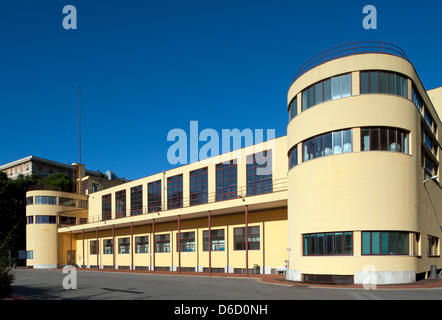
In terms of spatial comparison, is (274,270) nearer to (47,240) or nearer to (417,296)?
(417,296)

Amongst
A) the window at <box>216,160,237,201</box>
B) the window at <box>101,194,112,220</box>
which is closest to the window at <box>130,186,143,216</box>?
the window at <box>101,194,112,220</box>

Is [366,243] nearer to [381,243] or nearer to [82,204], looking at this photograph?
[381,243]

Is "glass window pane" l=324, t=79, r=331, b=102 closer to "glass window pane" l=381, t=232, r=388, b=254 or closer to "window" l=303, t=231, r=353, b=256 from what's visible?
"window" l=303, t=231, r=353, b=256

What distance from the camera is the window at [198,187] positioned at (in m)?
37.1

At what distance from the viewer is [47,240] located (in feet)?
179

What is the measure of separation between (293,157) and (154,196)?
21677 mm

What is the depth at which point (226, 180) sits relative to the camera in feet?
115

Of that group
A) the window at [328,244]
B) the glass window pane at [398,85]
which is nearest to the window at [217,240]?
the window at [328,244]

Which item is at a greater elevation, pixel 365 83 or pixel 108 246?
pixel 365 83

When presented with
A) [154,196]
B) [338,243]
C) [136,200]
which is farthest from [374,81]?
[136,200]

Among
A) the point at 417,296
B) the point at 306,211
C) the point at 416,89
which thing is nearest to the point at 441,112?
the point at 416,89

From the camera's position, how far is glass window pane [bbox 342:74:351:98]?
21875 millimetres
